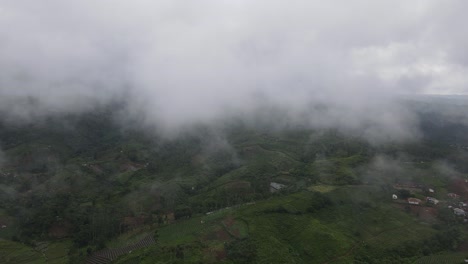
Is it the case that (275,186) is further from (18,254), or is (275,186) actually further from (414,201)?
(18,254)

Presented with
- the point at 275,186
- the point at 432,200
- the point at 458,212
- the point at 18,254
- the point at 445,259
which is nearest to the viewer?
the point at 445,259

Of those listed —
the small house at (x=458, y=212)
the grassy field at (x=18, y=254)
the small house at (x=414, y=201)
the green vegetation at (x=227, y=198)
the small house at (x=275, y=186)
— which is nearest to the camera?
the green vegetation at (x=227, y=198)

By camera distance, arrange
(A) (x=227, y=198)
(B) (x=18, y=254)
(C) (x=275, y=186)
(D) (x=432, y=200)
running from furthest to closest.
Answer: (C) (x=275, y=186), (A) (x=227, y=198), (D) (x=432, y=200), (B) (x=18, y=254)

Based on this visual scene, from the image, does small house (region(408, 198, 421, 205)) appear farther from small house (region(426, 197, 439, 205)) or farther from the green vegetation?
small house (region(426, 197, 439, 205))

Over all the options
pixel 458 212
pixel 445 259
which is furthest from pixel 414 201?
pixel 445 259

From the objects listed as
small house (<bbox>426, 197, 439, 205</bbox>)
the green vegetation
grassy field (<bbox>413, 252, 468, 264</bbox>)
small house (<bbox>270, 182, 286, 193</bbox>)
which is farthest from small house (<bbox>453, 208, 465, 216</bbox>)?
small house (<bbox>270, 182, 286, 193</bbox>)

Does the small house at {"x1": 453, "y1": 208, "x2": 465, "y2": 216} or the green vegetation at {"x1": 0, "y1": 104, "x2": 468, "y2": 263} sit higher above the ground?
the green vegetation at {"x1": 0, "y1": 104, "x2": 468, "y2": 263}

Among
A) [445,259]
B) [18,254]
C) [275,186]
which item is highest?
[18,254]

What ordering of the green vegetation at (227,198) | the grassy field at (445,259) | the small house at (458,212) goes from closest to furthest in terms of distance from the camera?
the grassy field at (445,259) → the green vegetation at (227,198) → the small house at (458,212)

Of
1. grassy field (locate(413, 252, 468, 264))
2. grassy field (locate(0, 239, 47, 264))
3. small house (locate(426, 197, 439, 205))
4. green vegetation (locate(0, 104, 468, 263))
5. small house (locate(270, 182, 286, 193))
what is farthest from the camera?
small house (locate(270, 182, 286, 193))

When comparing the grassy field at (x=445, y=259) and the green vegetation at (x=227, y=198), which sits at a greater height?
the green vegetation at (x=227, y=198)

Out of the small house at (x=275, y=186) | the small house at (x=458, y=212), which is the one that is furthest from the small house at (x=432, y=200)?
the small house at (x=275, y=186)

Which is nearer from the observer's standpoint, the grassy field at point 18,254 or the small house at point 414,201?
the grassy field at point 18,254

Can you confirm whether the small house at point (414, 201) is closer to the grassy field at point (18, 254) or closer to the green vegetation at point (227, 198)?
the green vegetation at point (227, 198)
